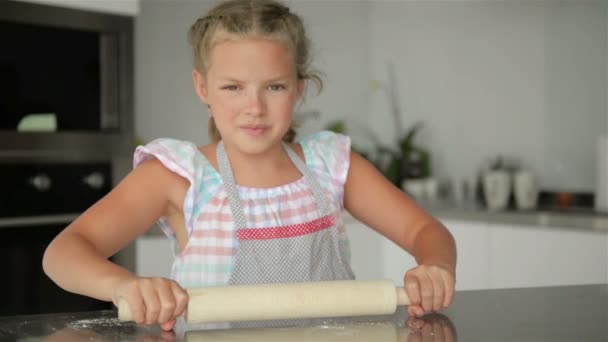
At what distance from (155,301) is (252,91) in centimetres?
44

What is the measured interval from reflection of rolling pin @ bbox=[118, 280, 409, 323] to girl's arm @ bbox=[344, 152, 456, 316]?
3.3 inches

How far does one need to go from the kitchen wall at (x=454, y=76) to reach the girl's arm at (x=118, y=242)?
1.73 meters

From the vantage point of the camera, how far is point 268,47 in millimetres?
1213

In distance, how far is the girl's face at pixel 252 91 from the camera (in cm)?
118

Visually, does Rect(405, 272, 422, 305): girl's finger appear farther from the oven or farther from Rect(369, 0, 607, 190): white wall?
Rect(369, 0, 607, 190): white wall

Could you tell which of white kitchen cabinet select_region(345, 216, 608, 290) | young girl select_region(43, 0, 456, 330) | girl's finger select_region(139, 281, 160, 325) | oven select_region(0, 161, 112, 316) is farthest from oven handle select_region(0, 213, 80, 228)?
girl's finger select_region(139, 281, 160, 325)

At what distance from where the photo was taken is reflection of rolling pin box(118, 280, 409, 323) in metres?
0.84

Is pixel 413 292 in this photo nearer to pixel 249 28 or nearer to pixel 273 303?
pixel 273 303

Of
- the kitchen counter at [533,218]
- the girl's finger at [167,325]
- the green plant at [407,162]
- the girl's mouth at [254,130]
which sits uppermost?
the girl's mouth at [254,130]

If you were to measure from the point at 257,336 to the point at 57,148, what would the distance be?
5.73 feet

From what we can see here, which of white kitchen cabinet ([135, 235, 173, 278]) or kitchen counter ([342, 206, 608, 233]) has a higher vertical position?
kitchen counter ([342, 206, 608, 233])

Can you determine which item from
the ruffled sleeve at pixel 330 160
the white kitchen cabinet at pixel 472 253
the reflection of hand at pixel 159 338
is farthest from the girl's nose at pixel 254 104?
the white kitchen cabinet at pixel 472 253

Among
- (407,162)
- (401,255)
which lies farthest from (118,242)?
(407,162)

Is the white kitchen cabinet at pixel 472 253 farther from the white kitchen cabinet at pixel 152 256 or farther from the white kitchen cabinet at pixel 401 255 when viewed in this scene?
the white kitchen cabinet at pixel 152 256
